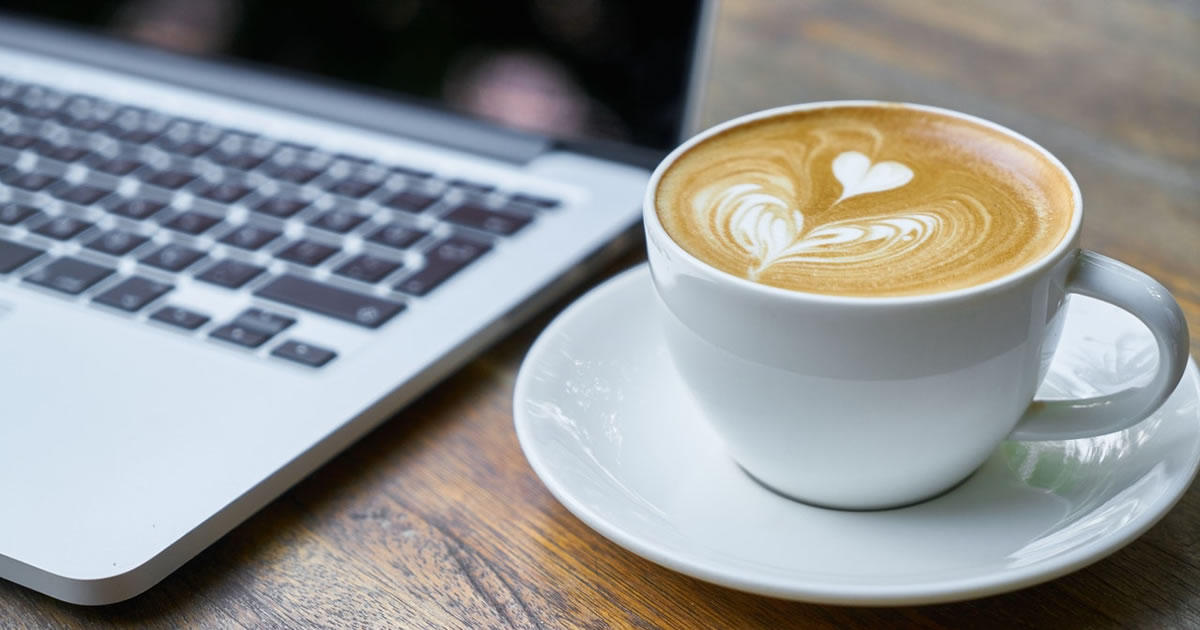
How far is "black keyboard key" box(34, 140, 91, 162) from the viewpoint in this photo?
27.7 inches

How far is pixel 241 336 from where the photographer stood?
0.50m

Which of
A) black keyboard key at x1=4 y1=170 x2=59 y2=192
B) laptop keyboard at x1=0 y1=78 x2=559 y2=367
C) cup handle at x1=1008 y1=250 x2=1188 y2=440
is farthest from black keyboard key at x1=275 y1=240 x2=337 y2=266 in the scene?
cup handle at x1=1008 y1=250 x2=1188 y2=440

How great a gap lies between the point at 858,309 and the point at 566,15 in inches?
15.2

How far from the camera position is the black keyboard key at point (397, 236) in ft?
1.90

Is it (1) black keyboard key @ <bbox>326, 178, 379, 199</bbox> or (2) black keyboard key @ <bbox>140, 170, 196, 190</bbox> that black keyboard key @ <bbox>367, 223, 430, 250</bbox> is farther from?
(2) black keyboard key @ <bbox>140, 170, 196, 190</bbox>

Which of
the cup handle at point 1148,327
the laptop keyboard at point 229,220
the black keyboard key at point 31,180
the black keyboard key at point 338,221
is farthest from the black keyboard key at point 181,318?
the cup handle at point 1148,327

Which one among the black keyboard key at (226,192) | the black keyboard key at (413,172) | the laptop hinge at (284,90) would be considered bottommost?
the black keyboard key at (226,192)

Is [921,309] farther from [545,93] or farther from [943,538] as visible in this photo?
[545,93]

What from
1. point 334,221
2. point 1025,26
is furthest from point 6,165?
point 1025,26

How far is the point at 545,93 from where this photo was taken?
0.69 m

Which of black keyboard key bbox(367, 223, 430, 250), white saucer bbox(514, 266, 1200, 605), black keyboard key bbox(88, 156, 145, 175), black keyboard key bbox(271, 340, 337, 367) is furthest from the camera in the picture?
black keyboard key bbox(88, 156, 145, 175)

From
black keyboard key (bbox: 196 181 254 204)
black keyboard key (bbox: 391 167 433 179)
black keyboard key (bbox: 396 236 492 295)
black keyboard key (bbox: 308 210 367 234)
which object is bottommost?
black keyboard key (bbox: 196 181 254 204)

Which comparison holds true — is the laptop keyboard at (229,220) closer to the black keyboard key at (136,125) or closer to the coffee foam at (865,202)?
the black keyboard key at (136,125)

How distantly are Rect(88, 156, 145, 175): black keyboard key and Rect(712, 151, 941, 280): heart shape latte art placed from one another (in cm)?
44
